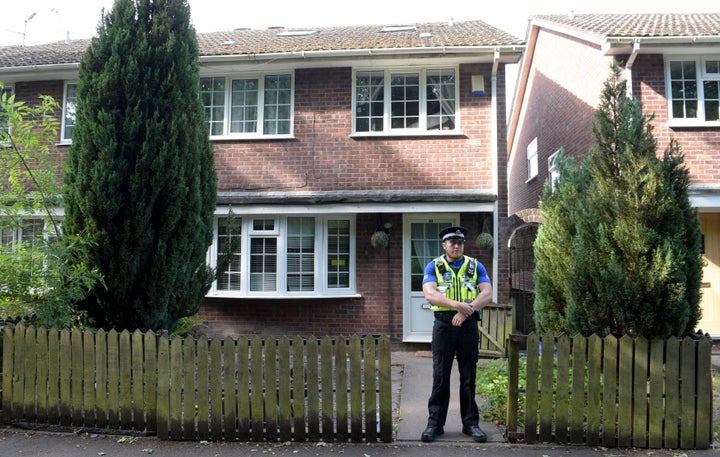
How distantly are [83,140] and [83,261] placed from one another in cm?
141

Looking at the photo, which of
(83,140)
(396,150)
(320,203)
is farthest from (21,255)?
(396,150)

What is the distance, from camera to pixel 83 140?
606 centimetres

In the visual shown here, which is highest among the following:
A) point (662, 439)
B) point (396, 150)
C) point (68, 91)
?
point (68, 91)

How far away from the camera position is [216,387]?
15.5 feet

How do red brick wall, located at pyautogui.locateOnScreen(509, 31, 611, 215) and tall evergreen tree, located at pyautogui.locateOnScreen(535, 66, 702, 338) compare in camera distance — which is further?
red brick wall, located at pyautogui.locateOnScreen(509, 31, 611, 215)

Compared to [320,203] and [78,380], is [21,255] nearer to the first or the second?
[78,380]

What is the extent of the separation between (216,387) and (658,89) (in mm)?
8803

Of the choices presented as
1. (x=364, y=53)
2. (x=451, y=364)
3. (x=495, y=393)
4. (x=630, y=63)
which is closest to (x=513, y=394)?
(x=451, y=364)

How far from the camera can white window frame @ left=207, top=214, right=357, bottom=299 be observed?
967cm

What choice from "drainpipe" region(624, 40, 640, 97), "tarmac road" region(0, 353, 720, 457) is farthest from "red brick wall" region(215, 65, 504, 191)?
"tarmac road" region(0, 353, 720, 457)

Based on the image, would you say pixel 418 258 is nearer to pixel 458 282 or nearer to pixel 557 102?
pixel 458 282

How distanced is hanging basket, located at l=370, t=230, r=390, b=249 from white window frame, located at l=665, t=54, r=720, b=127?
533 centimetres

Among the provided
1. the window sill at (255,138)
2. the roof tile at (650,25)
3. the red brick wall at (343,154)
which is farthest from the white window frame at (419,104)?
the roof tile at (650,25)

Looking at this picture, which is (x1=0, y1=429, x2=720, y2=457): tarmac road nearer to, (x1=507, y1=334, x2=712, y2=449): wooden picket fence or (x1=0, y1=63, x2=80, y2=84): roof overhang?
(x1=507, y1=334, x2=712, y2=449): wooden picket fence
